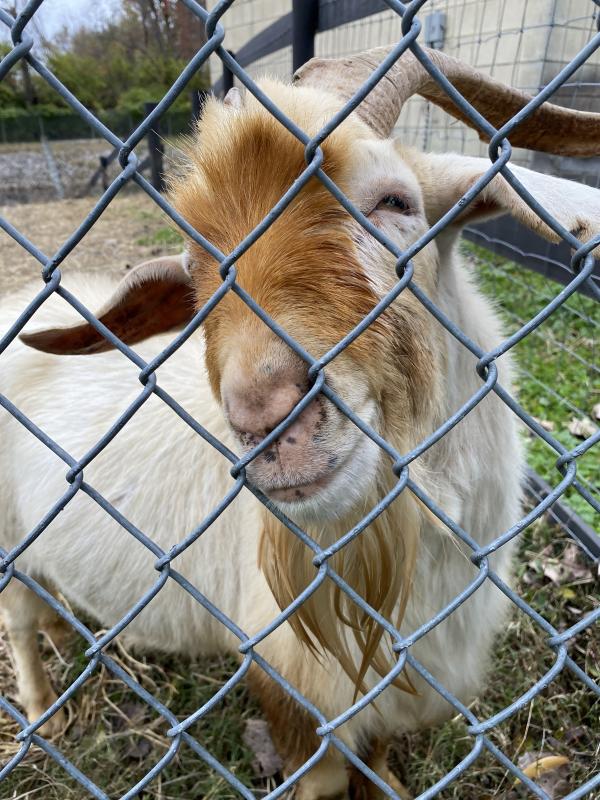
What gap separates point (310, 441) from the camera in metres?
1.07

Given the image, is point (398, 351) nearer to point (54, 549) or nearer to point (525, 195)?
point (525, 195)

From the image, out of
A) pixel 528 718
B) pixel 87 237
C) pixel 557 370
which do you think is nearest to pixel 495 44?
pixel 557 370

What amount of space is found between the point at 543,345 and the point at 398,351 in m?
3.54

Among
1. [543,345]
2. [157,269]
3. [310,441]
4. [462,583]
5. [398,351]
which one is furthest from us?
[543,345]

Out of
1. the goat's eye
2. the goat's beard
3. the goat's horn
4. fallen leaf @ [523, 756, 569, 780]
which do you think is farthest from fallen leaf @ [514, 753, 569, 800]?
the goat's horn

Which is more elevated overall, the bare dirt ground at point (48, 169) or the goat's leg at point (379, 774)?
the bare dirt ground at point (48, 169)

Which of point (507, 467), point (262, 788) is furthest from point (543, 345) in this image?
point (262, 788)

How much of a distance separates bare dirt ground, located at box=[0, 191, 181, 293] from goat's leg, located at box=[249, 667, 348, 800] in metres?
5.65

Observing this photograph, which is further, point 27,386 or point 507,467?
point 27,386

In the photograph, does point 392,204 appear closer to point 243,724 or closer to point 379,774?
point 379,774

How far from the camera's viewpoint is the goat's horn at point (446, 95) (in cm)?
148

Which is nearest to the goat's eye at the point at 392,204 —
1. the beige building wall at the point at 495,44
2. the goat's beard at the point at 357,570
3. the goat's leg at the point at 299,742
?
the goat's beard at the point at 357,570

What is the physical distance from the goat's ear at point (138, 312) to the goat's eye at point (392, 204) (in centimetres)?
49

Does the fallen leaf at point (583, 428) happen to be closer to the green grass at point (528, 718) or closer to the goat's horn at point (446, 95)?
the green grass at point (528, 718)
